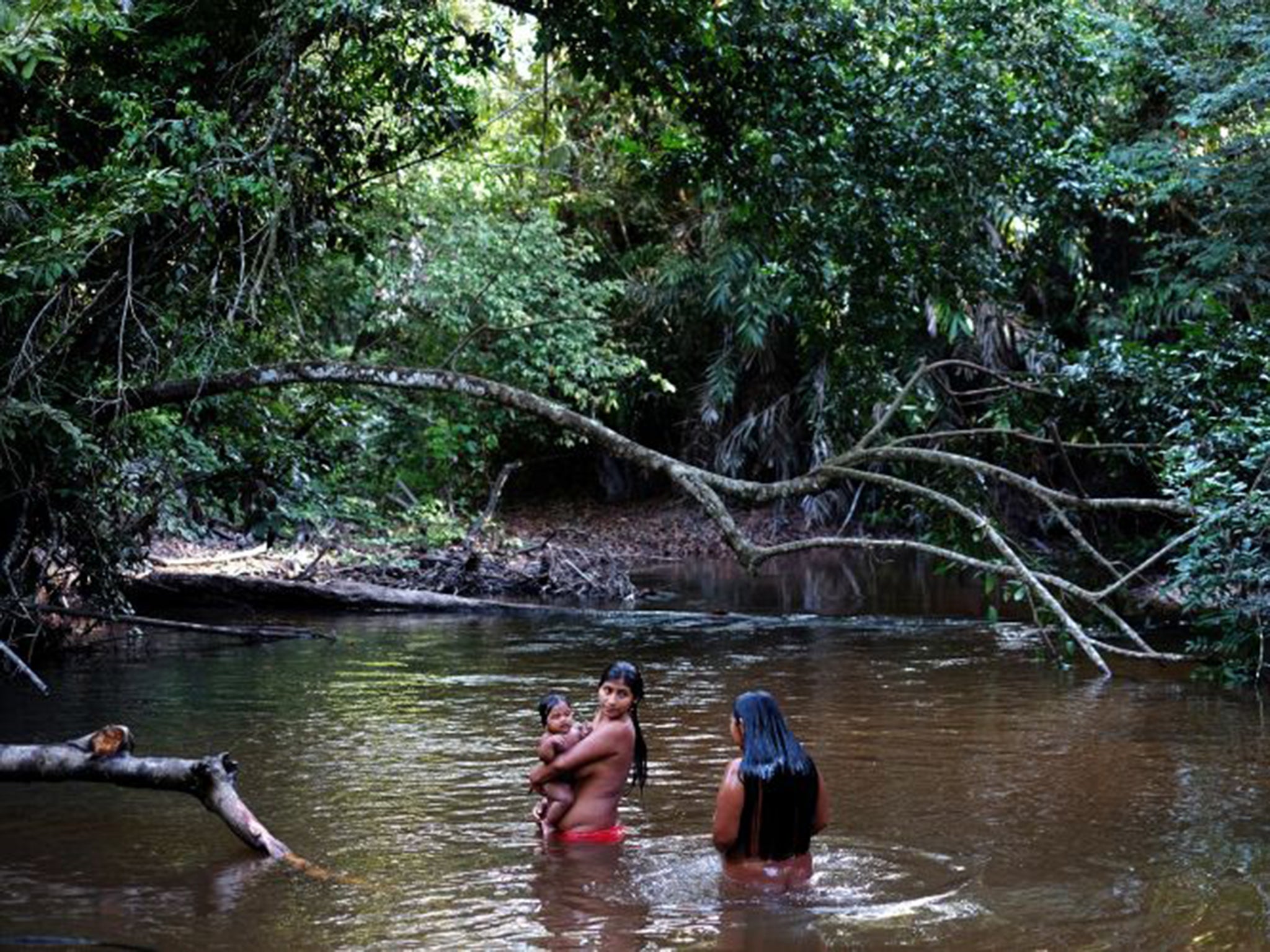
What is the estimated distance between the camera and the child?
772 cm

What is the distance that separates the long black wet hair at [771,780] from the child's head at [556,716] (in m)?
1.05

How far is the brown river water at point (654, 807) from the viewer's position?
253 inches

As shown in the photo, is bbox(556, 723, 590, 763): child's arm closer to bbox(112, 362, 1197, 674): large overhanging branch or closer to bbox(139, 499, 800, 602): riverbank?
bbox(112, 362, 1197, 674): large overhanging branch

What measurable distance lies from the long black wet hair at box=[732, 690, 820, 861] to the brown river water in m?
0.28

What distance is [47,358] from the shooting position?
1100cm

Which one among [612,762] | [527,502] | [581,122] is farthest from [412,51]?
[527,502]

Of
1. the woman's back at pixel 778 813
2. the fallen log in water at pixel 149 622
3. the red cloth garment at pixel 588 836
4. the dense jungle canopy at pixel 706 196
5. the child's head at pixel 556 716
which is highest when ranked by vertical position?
the dense jungle canopy at pixel 706 196

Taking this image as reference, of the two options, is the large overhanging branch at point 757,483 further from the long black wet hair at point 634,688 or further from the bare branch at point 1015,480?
the long black wet hair at point 634,688

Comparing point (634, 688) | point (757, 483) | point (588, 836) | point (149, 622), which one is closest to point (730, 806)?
point (634, 688)

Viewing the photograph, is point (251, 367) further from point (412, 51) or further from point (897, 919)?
point (897, 919)

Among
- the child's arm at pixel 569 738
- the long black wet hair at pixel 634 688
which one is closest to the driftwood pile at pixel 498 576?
the long black wet hair at pixel 634 688

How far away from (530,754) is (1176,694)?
5302 mm

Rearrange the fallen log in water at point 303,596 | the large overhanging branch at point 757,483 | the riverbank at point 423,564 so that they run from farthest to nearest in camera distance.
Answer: the riverbank at point 423,564 < the fallen log in water at point 303,596 < the large overhanging branch at point 757,483

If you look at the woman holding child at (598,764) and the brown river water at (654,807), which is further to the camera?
the woman holding child at (598,764)
